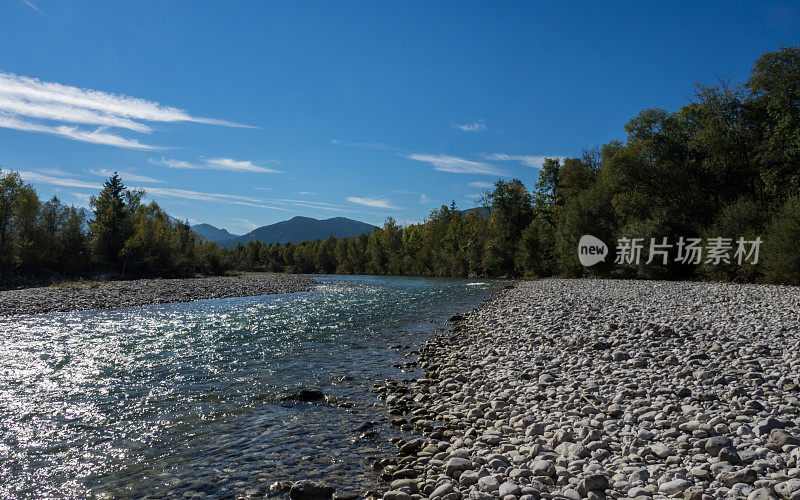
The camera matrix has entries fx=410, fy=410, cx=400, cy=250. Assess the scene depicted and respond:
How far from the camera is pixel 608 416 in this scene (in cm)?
586

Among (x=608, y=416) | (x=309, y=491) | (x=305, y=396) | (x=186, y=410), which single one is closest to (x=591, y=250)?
(x=608, y=416)

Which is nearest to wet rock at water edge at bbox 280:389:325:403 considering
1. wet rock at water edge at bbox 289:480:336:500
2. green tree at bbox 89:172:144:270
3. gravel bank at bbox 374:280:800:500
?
gravel bank at bbox 374:280:800:500

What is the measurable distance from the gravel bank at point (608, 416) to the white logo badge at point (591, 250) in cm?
3411

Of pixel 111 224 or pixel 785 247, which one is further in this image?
pixel 111 224

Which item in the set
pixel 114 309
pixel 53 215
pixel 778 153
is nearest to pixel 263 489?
pixel 114 309

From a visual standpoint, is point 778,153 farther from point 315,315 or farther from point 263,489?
point 263,489

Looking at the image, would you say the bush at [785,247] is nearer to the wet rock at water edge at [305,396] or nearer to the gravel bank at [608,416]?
the gravel bank at [608,416]

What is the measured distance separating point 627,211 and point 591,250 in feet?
17.8

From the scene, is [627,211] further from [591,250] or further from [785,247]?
[785,247]

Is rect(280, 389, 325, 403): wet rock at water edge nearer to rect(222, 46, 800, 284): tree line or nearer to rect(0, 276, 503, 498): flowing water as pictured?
rect(0, 276, 503, 498): flowing water

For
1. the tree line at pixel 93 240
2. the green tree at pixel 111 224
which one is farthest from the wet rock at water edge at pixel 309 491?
the green tree at pixel 111 224

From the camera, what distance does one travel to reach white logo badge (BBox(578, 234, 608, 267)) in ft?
145

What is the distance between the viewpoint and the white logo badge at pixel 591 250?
44.1 meters

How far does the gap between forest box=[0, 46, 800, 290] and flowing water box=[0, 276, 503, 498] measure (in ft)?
99.7
